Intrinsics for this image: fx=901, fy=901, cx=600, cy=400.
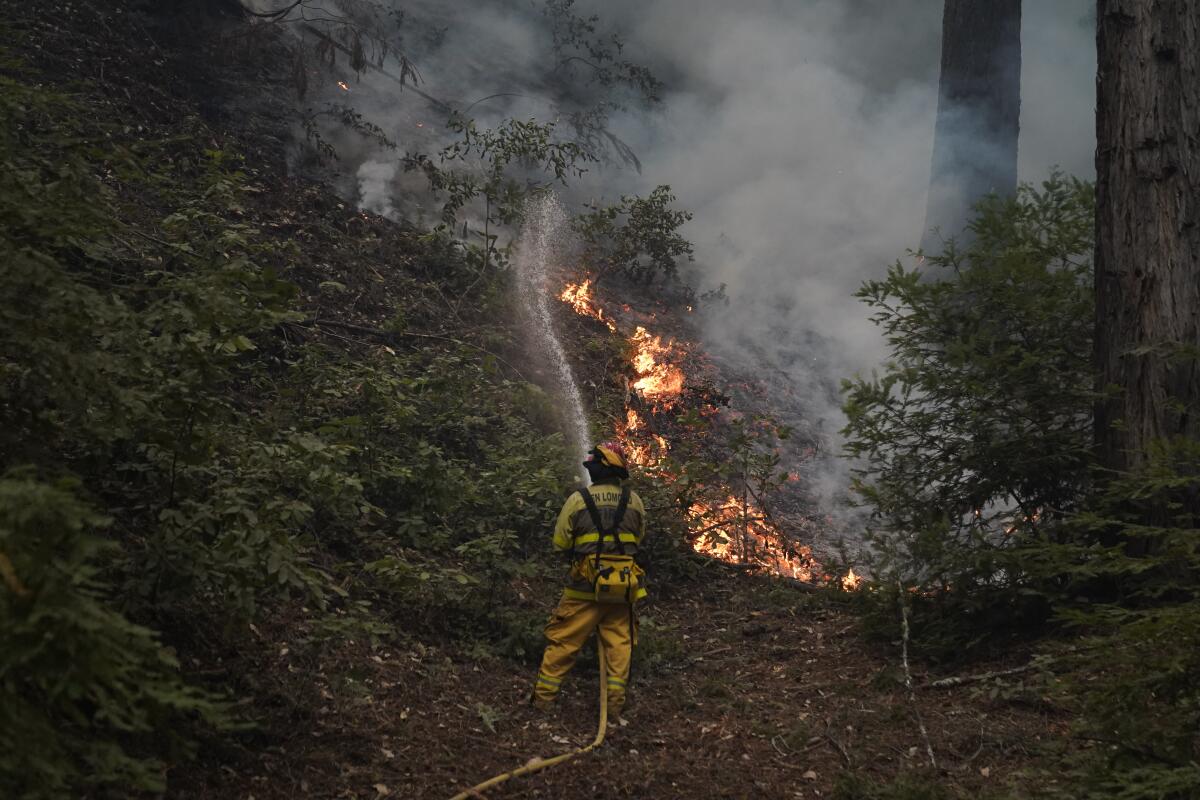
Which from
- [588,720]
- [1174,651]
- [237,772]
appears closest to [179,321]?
[237,772]

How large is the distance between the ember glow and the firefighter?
2844 millimetres

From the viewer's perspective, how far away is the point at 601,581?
5.80 meters

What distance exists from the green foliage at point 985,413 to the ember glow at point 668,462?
1620mm

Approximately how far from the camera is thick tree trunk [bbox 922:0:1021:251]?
1174cm

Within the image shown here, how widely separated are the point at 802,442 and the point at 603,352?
321 cm

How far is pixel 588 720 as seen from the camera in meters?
5.62

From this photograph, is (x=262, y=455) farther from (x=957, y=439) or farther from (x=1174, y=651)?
(x=957, y=439)

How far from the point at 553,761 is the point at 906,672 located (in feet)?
7.97

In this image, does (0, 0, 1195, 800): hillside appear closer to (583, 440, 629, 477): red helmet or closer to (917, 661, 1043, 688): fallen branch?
(917, 661, 1043, 688): fallen branch

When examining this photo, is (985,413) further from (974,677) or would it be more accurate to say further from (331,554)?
(331,554)

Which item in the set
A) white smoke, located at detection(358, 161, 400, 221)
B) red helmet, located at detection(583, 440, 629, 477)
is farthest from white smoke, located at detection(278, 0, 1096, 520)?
red helmet, located at detection(583, 440, 629, 477)

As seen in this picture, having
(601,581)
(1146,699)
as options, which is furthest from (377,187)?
(1146,699)

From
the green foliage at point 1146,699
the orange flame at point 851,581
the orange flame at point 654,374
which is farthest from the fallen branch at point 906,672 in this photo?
the orange flame at point 654,374

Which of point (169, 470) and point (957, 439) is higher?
point (957, 439)
